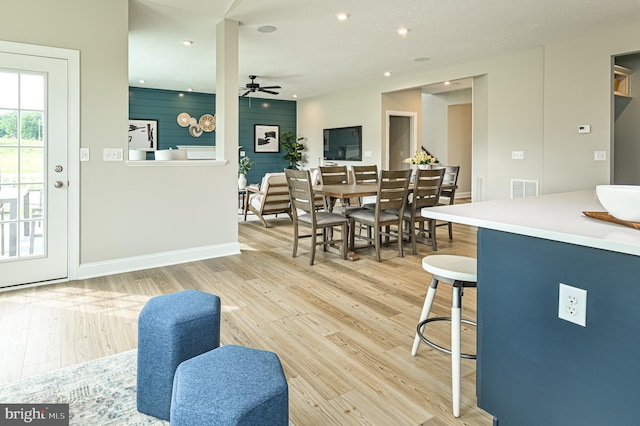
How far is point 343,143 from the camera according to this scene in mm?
9680

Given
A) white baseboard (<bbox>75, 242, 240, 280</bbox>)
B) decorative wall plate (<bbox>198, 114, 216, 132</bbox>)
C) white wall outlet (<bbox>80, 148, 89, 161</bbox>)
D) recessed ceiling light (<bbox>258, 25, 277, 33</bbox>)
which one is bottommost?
white baseboard (<bbox>75, 242, 240, 280</bbox>)

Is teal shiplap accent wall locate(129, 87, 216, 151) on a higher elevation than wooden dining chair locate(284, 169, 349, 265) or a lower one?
higher

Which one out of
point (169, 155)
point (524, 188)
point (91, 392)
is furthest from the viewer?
point (524, 188)

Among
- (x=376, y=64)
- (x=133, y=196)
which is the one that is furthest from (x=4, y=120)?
(x=376, y=64)

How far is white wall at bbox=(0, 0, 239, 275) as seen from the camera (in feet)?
11.3

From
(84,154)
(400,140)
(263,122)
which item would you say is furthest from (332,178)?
(263,122)

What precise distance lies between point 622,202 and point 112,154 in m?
3.90

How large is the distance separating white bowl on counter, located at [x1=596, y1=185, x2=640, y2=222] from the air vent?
5169 mm

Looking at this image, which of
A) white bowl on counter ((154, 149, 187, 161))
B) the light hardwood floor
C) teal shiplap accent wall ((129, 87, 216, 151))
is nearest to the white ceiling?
white bowl on counter ((154, 149, 187, 161))

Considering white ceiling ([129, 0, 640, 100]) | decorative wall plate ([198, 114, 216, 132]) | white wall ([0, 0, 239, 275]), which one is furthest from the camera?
decorative wall plate ([198, 114, 216, 132])

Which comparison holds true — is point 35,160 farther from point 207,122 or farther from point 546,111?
point 207,122

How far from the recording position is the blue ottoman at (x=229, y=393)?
Result: 1087mm

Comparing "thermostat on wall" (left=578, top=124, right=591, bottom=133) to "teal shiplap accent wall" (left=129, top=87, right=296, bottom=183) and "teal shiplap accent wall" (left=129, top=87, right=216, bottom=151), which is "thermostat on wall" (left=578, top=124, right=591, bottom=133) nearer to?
"teal shiplap accent wall" (left=129, top=87, right=296, bottom=183)

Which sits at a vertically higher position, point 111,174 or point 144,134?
point 144,134
